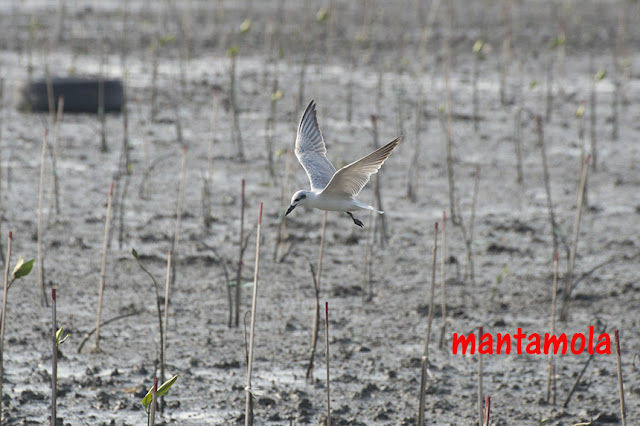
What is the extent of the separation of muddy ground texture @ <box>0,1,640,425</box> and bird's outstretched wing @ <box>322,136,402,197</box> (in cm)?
89

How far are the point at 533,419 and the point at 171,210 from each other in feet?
11.0

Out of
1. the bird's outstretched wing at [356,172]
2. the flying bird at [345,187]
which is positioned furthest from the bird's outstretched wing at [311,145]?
the bird's outstretched wing at [356,172]

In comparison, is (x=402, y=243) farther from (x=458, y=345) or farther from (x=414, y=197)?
(x=458, y=345)

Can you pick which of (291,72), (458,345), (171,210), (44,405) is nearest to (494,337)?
(458,345)

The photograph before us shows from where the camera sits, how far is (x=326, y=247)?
611 centimetres

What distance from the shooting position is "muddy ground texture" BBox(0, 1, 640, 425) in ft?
13.8

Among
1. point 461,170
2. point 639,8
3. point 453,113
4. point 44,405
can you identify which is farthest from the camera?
point 639,8

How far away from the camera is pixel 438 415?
4051mm

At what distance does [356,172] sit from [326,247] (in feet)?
9.82

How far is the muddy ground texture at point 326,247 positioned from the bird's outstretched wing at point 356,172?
2.93 ft

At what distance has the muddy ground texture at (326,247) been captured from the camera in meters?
4.21
